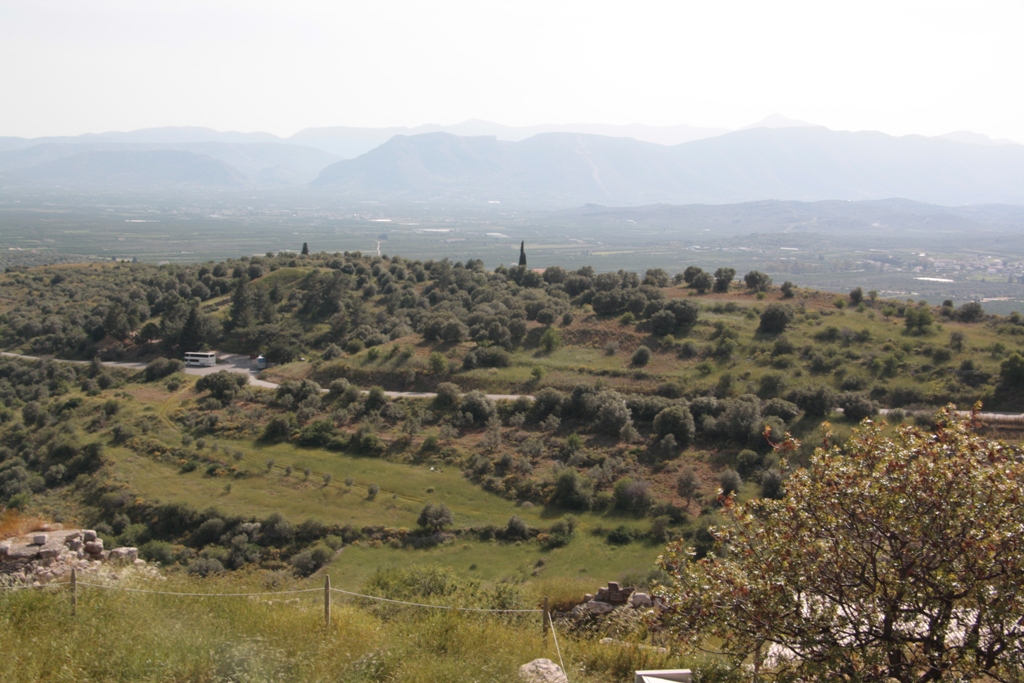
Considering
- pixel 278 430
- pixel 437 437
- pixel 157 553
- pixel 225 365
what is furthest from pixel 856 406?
pixel 225 365

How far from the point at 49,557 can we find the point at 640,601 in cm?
1559

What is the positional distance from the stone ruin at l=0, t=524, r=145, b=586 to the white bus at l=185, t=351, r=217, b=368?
4207 centimetres

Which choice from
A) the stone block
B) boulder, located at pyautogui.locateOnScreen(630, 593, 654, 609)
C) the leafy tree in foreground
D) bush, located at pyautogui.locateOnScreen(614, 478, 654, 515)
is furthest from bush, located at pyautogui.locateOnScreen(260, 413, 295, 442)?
the leafy tree in foreground

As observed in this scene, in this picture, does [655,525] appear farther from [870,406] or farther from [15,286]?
[15,286]

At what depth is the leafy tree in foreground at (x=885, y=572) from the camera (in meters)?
8.10

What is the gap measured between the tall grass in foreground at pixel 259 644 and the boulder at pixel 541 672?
0.21 m

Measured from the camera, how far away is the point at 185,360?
6003 centimetres

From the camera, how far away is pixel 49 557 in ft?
57.2

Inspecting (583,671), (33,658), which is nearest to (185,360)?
(33,658)

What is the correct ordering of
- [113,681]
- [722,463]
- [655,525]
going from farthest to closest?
[722,463] → [655,525] → [113,681]

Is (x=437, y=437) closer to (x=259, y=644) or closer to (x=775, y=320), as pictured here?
(x=259, y=644)

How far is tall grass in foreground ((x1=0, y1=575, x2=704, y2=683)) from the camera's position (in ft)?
36.9

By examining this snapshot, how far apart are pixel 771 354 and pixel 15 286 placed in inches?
3375

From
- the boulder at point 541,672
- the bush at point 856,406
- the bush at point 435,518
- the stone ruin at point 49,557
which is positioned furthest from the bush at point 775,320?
the stone ruin at point 49,557
